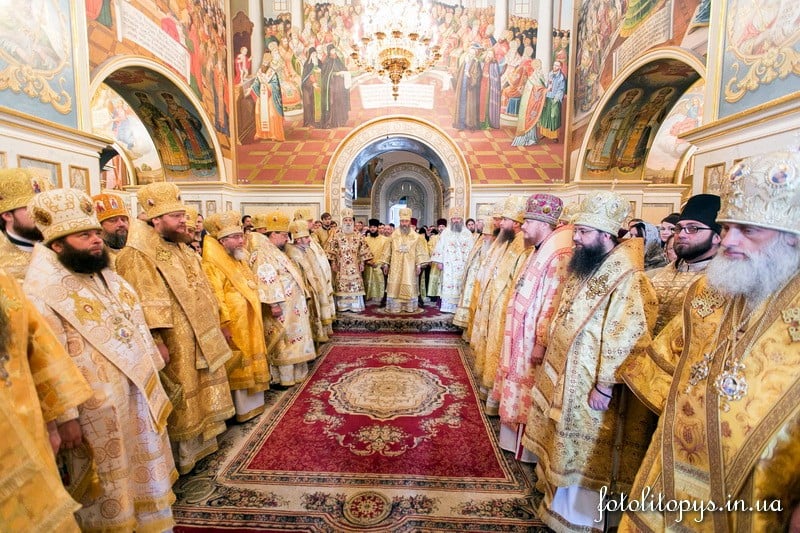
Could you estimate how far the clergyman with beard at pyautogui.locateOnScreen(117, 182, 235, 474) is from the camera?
242cm

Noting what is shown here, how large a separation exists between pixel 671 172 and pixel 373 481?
1370 centimetres

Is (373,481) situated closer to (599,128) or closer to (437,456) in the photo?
(437,456)

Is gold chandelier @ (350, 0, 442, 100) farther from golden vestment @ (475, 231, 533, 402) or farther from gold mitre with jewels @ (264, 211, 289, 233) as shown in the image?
golden vestment @ (475, 231, 533, 402)

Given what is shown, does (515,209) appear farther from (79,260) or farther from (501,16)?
(501,16)

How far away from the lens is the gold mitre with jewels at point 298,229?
515 cm

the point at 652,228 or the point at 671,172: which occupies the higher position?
the point at 671,172

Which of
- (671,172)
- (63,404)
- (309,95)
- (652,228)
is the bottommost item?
(63,404)

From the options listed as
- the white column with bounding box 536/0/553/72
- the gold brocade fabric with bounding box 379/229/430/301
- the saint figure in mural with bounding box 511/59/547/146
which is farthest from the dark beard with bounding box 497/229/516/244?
the white column with bounding box 536/0/553/72

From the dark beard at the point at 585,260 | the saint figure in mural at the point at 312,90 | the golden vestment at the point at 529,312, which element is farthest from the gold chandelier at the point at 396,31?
the dark beard at the point at 585,260

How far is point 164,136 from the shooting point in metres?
9.21

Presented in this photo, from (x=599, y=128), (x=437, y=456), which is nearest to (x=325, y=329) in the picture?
(x=437, y=456)

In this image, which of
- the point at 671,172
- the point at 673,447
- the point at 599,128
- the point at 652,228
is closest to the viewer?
the point at 673,447

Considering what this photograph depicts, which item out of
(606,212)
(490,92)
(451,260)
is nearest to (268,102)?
(490,92)

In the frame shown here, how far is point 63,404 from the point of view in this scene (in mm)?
1443
